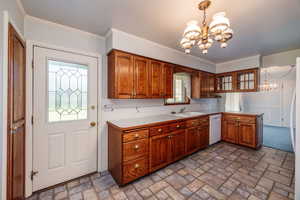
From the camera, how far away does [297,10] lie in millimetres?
1598

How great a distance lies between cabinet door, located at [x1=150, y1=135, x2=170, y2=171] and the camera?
2102 mm

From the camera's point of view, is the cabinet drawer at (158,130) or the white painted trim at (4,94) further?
the cabinet drawer at (158,130)

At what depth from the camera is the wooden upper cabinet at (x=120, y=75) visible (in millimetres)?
2037

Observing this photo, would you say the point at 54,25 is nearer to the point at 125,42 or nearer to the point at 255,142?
the point at 125,42

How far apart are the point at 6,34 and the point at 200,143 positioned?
364 cm

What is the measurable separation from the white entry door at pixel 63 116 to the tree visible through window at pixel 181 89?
1989 mm

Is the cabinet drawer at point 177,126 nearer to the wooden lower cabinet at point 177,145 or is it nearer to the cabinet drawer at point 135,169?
the wooden lower cabinet at point 177,145

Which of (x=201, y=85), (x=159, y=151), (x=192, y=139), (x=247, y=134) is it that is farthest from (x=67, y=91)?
(x=247, y=134)

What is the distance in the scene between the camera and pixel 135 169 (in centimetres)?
191

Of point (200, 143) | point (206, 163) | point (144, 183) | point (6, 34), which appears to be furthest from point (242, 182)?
point (6, 34)

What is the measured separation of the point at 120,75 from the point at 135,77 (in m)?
0.29

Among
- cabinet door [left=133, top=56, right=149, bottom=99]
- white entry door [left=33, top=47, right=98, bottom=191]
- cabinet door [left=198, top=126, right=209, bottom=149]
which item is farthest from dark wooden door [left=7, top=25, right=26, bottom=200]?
cabinet door [left=198, top=126, right=209, bottom=149]

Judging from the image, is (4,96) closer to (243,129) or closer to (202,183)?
(202,183)

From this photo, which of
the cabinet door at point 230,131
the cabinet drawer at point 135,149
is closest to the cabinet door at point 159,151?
the cabinet drawer at point 135,149
